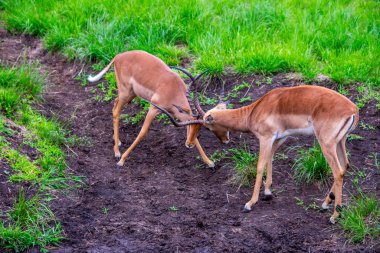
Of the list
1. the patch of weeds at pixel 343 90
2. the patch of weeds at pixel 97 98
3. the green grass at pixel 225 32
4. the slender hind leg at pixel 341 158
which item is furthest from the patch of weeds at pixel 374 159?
the patch of weeds at pixel 97 98

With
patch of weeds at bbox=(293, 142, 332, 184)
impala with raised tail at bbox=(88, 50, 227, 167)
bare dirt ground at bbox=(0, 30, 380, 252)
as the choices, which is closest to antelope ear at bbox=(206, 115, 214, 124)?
impala with raised tail at bbox=(88, 50, 227, 167)

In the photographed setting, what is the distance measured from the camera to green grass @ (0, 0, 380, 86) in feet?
30.3

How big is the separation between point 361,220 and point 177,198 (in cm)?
202

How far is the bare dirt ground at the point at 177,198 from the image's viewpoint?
6.24m

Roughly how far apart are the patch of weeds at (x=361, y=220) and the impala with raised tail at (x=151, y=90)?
6.65ft

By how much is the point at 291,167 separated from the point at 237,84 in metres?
1.94

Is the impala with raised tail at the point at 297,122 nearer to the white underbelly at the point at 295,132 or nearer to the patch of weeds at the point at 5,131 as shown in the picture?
the white underbelly at the point at 295,132

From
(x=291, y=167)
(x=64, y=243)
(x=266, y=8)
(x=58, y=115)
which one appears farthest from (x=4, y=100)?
(x=266, y=8)

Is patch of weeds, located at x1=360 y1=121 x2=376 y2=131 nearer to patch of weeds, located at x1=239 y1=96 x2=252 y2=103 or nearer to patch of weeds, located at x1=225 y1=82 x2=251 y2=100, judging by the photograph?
patch of weeds, located at x1=239 y1=96 x2=252 y2=103

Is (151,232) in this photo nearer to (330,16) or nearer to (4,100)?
(4,100)

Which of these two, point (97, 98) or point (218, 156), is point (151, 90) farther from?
point (97, 98)

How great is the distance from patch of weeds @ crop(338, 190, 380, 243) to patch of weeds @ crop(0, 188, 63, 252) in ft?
8.67

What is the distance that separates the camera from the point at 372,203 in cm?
632

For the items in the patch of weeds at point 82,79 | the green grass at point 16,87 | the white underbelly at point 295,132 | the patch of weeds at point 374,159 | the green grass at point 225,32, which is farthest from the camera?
the patch of weeds at point 82,79
